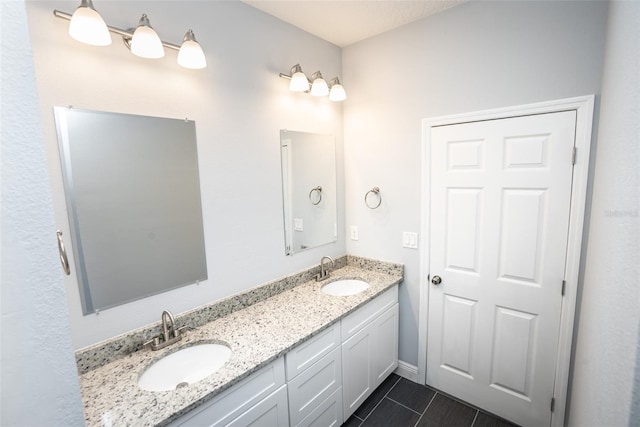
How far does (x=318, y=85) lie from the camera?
207cm

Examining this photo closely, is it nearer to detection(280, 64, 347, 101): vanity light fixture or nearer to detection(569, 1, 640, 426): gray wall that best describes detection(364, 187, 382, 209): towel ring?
detection(280, 64, 347, 101): vanity light fixture

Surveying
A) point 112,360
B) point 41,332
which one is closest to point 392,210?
point 112,360

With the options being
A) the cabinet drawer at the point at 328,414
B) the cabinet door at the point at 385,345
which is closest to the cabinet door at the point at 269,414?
the cabinet drawer at the point at 328,414

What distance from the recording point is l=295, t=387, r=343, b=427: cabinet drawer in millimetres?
1657

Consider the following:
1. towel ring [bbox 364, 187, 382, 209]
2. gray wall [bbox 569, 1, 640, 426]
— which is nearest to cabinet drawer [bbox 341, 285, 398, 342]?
towel ring [bbox 364, 187, 382, 209]

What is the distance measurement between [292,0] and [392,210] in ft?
5.21

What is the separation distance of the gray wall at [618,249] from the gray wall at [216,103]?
5.49ft

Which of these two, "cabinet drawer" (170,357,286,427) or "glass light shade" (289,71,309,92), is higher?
"glass light shade" (289,71,309,92)

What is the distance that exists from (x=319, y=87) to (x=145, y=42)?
3.62 feet

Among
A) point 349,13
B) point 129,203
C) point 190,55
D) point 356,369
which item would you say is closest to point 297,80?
point 349,13

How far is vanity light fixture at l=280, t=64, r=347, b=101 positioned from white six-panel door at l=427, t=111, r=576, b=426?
0.79m

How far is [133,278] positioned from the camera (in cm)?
143

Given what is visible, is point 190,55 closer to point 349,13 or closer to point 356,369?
point 349,13

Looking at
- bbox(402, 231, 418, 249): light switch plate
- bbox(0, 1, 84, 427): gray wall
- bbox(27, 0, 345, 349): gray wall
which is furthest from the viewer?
bbox(402, 231, 418, 249): light switch plate
